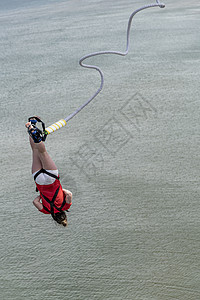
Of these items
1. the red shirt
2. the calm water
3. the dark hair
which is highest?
the red shirt

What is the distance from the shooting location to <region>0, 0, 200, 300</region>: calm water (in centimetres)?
522

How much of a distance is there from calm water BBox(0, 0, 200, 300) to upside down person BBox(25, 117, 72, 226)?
65.2 inches

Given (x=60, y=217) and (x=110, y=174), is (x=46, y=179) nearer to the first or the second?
(x=60, y=217)

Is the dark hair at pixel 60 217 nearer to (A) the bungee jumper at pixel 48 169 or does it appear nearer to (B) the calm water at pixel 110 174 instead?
(A) the bungee jumper at pixel 48 169

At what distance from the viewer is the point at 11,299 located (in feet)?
16.5

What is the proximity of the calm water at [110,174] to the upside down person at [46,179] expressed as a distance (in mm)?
1655

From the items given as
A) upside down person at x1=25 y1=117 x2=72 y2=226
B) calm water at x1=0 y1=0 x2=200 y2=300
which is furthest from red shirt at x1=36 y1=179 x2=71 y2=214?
calm water at x1=0 y1=0 x2=200 y2=300

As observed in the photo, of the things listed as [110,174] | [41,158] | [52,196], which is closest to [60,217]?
[52,196]

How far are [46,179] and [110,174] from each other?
3.58 meters

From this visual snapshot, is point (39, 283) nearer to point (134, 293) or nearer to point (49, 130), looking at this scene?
point (134, 293)

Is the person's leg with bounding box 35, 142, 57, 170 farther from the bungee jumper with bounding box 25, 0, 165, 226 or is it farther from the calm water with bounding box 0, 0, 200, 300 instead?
the calm water with bounding box 0, 0, 200, 300

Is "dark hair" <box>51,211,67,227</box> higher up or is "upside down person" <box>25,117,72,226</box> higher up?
"upside down person" <box>25,117,72,226</box>

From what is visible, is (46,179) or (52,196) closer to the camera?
(46,179)

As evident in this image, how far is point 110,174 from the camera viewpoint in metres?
7.09
